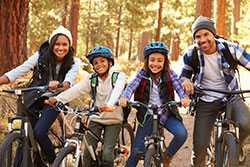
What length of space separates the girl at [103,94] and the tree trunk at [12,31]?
467 centimetres

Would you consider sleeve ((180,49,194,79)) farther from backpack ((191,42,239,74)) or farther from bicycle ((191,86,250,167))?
bicycle ((191,86,250,167))

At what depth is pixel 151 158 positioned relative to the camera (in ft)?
18.4

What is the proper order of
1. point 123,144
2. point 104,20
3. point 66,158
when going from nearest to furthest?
point 66,158 < point 123,144 < point 104,20

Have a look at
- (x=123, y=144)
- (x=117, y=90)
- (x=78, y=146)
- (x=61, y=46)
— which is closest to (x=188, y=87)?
(x=117, y=90)

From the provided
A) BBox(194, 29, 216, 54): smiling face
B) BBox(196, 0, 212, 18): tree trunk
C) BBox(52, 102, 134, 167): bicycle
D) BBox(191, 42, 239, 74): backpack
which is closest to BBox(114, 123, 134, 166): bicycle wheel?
BBox(52, 102, 134, 167): bicycle

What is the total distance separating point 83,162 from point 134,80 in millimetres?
1429

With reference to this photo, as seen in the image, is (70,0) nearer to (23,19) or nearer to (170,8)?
(170,8)

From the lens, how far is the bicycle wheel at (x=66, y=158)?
5444 millimetres

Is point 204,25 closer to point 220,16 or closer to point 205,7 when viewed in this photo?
point 205,7

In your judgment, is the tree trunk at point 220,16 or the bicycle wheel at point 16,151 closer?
the bicycle wheel at point 16,151

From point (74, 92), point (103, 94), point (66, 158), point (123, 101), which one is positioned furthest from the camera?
point (103, 94)

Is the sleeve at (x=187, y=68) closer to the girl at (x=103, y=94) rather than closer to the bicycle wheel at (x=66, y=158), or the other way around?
the girl at (x=103, y=94)

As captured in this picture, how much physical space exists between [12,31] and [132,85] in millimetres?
5330

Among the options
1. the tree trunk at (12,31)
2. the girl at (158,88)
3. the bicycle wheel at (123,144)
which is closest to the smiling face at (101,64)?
the girl at (158,88)
